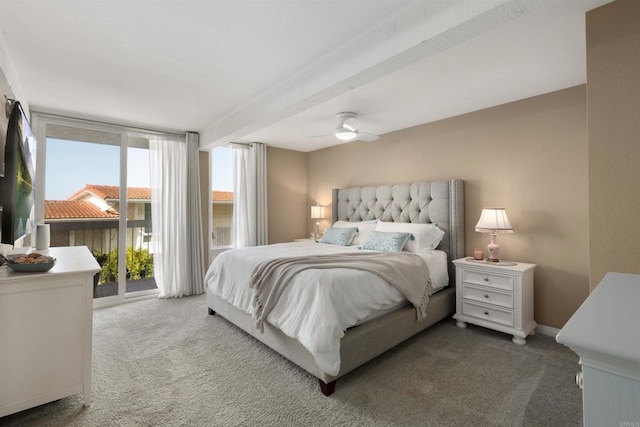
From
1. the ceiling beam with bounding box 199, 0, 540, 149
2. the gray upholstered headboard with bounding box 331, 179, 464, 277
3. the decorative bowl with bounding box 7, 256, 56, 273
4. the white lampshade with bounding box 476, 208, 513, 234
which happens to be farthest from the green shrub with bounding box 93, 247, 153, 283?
the white lampshade with bounding box 476, 208, 513, 234

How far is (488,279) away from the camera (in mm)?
2953

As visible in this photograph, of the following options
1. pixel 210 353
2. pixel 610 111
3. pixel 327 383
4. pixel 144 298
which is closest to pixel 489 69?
pixel 610 111

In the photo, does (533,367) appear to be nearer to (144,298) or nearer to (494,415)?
(494,415)

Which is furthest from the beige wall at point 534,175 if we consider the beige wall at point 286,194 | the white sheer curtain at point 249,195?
the white sheer curtain at point 249,195

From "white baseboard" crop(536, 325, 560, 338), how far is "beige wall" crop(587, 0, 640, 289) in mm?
1588

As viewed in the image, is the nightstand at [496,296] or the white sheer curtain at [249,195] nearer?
the nightstand at [496,296]

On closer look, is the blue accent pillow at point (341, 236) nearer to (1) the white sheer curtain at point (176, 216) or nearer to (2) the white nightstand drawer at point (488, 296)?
(2) the white nightstand drawer at point (488, 296)

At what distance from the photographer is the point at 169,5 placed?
1.71 meters

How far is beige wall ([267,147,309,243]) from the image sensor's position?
17.6 feet

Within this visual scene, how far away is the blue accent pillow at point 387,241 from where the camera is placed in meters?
3.38

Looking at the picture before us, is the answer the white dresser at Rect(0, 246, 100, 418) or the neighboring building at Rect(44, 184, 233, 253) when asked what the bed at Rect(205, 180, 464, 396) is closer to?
the white dresser at Rect(0, 246, 100, 418)

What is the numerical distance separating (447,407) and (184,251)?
12.6 feet

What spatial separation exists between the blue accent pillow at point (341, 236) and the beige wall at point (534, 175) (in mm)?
1263

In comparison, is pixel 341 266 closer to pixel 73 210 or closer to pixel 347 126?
pixel 347 126
